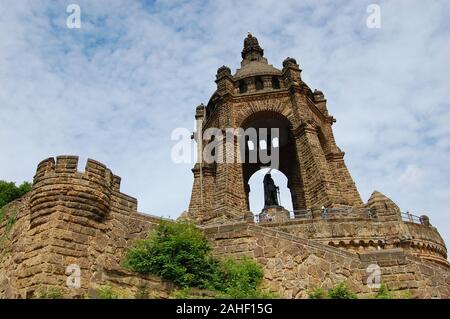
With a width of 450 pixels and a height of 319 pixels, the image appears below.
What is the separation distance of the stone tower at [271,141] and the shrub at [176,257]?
790cm

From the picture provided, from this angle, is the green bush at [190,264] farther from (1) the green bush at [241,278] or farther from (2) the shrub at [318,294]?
(2) the shrub at [318,294]

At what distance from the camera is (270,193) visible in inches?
944

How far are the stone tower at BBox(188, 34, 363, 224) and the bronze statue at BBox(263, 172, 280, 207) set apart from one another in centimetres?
183

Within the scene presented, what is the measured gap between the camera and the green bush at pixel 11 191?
26047 millimetres

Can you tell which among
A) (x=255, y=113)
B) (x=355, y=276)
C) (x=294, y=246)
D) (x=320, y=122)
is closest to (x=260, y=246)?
(x=294, y=246)

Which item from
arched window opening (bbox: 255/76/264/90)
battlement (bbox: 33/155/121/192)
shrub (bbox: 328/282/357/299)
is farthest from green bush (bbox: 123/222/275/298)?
arched window opening (bbox: 255/76/264/90)

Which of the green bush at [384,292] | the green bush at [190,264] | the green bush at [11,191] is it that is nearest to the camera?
the green bush at [384,292]

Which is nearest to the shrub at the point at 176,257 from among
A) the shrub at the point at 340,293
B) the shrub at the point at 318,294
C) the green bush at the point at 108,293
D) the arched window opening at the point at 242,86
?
the green bush at the point at 108,293

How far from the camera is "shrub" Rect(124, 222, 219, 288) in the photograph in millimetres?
9688

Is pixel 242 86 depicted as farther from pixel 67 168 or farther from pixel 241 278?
Result: pixel 241 278

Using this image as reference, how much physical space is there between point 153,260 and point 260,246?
303 centimetres

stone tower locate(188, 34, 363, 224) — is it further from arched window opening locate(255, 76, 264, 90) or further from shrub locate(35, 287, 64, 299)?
shrub locate(35, 287, 64, 299)

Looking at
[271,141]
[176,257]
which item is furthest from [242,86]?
[176,257]
